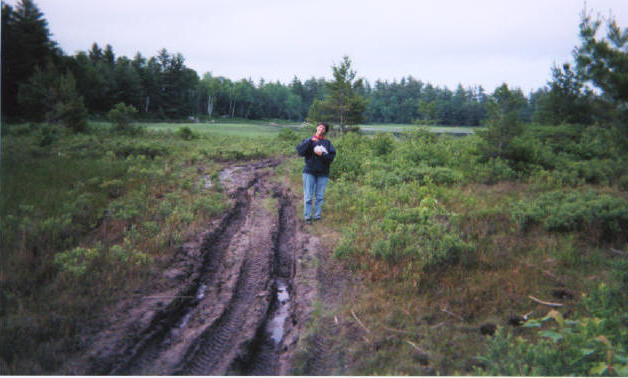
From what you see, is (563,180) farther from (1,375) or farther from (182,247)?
(1,375)

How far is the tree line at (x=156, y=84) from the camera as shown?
506 cm

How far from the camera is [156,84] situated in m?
19.2

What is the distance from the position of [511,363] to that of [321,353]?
1910 millimetres

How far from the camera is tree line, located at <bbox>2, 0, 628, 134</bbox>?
5059 mm

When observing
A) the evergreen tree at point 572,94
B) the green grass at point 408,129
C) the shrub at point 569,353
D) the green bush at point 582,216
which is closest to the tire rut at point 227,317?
the shrub at point 569,353

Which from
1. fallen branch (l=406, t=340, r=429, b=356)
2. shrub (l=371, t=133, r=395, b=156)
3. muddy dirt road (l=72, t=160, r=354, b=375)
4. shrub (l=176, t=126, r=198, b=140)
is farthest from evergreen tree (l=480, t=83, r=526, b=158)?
shrub (l=176, t=126, r=198, b=140)

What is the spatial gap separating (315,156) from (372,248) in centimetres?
271

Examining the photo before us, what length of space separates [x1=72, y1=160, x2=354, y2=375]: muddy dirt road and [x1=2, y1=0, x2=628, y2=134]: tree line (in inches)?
150

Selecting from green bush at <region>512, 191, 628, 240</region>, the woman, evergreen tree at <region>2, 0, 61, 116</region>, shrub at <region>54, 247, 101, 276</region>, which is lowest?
shrub at <region>54, 247, 101, 276</region>

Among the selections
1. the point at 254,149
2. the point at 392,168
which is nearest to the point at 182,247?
the point at 392,168

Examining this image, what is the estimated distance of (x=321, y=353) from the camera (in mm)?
3719

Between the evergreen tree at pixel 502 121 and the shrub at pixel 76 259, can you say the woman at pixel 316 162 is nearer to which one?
the shrub at pixel 76 259

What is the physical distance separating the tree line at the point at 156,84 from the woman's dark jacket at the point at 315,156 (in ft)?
12.5

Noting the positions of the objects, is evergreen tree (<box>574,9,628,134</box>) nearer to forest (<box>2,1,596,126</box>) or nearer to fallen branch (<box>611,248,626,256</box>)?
forest (<box>2,1,596,126</box>)
